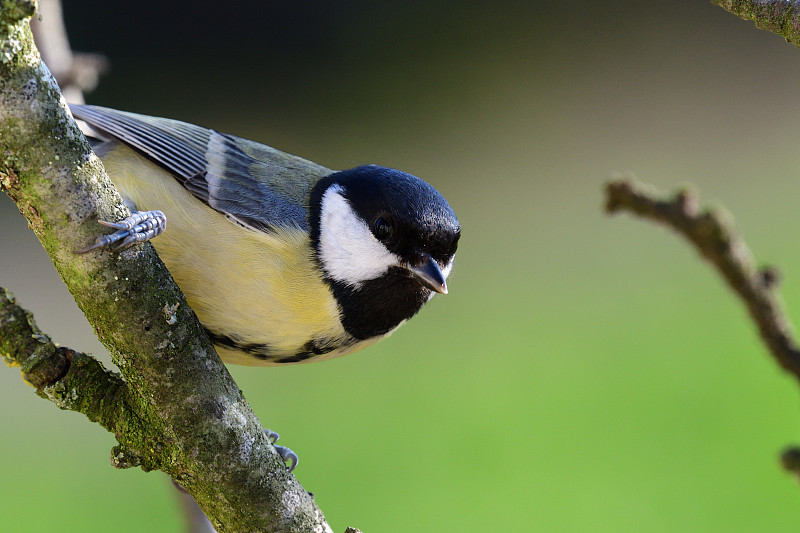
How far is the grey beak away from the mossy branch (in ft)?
1.45

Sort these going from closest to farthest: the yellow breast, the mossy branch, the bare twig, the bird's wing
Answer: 1. the mossy branch
2. the bare twig
3. the yellow breast
4. the bird's wing

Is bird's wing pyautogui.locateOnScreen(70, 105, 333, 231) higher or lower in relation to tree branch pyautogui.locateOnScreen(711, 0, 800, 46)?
lower

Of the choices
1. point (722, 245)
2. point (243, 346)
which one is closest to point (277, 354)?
point (243, 346)

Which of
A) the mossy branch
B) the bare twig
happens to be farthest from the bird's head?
the mossy branch

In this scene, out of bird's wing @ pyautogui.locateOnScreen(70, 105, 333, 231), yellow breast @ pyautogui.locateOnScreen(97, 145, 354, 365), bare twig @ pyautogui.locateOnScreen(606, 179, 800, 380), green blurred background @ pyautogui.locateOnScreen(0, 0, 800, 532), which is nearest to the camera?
bare twig @ pyautogui.locateOnScreen(606, 179, 800, 380)

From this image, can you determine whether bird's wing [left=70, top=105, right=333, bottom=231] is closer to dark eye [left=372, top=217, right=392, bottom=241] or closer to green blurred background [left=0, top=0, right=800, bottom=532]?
dark eye [left=372, top=217, right=392, bottom=241]

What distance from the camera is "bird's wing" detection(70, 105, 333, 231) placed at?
145 centimetres

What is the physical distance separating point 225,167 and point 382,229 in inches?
14.2

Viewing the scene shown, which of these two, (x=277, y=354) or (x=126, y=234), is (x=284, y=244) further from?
(x=126, y=234)

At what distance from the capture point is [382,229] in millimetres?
1437

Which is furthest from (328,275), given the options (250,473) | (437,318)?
(437,318)

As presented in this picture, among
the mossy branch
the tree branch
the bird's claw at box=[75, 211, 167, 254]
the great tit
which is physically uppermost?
the tree branch

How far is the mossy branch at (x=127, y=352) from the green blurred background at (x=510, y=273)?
1.52 metres

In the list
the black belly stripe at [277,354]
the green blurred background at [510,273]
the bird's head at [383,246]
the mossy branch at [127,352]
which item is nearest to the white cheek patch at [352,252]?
the bird's head at [383,246]
